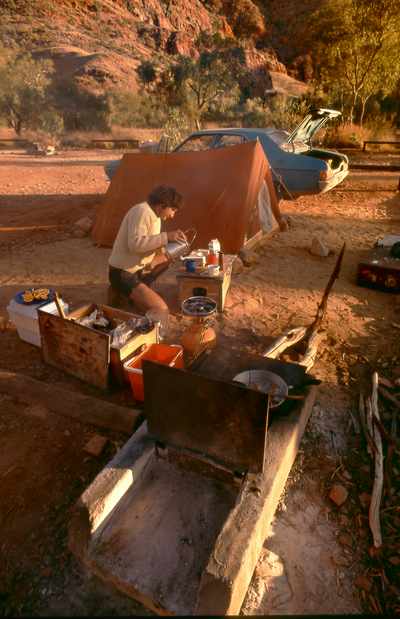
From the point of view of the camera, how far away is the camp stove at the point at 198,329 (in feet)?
12.5

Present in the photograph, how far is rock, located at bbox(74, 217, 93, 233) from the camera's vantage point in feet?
24.4

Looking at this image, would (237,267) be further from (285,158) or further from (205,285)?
(285,158)

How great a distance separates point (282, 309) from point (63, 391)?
2.79m

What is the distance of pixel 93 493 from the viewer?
2260mm

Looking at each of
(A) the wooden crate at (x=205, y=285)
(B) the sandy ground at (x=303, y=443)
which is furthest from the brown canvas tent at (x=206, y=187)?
(A) the wooden crate at (x=205, y=285)

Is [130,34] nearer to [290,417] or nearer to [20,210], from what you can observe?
[20,210]

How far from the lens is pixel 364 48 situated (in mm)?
17828

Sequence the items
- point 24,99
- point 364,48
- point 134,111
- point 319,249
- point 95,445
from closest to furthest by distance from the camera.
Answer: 1. point 95,445
2. point 319,249
3. point 364,48
4. point 24,99
5. point 134,111

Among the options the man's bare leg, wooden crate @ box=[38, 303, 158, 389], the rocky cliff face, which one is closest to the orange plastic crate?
wooden crate @ box=[38, 303, 158, 389]

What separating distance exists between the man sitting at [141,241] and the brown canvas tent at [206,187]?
2.09 metres

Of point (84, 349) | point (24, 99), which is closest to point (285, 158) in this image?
point (84, 349)

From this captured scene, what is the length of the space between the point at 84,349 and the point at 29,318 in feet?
Result: 2.84

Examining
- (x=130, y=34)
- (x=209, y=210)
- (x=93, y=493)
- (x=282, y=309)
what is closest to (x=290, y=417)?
(x=93, y=493)

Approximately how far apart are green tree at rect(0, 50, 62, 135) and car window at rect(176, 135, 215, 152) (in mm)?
14756
